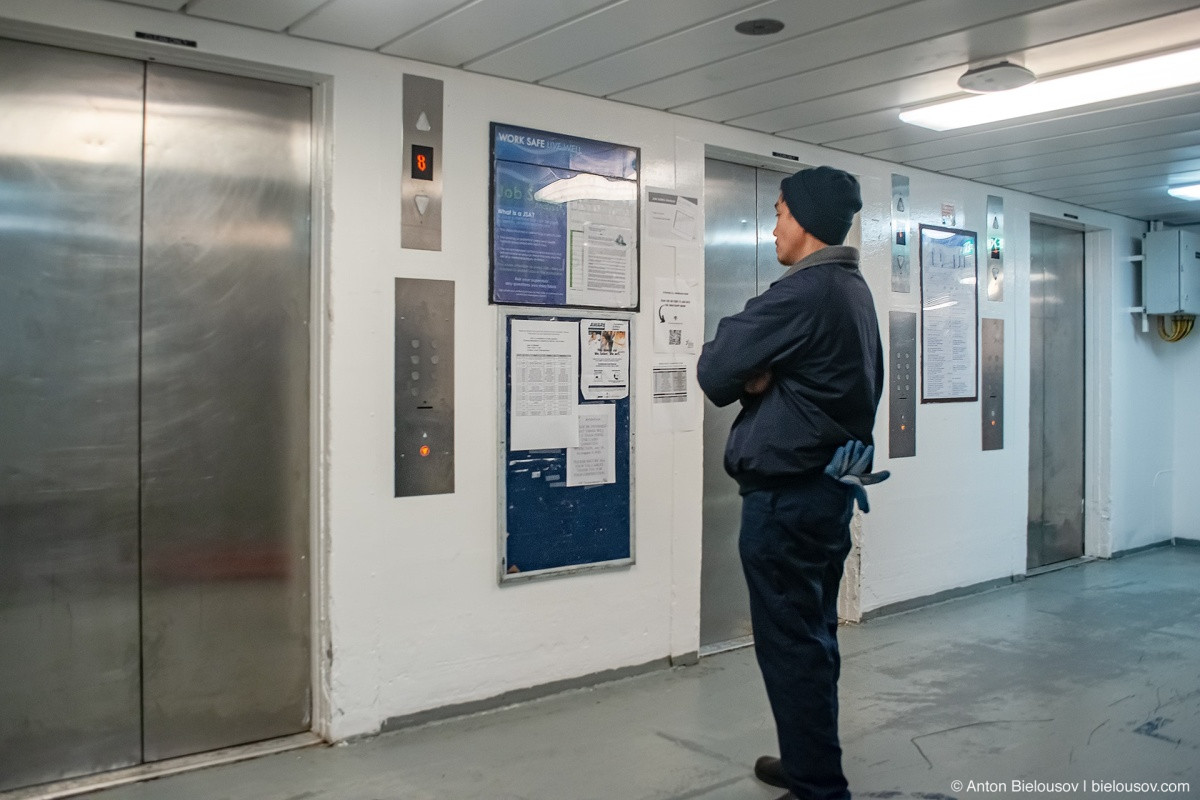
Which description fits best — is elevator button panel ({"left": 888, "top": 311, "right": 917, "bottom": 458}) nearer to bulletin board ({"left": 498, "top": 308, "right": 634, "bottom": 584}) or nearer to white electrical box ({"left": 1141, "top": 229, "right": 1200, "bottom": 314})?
bulletin board ({"left": 498, "top": 308, "right": 634, "bottom": 584})

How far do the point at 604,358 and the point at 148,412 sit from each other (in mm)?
1739

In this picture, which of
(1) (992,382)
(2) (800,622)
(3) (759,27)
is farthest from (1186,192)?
(2) (800,622)

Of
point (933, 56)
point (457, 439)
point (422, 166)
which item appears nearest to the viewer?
point (933, 56)

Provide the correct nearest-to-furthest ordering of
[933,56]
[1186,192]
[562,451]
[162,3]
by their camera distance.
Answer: [162,3], [933,56], [562,451], [1186,192]

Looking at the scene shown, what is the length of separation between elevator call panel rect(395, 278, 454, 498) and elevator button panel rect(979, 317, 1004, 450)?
3.65 meters

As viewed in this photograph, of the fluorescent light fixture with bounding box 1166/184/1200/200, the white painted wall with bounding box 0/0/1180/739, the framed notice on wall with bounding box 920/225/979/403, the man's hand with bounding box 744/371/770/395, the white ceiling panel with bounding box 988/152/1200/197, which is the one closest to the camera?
the man's hand with bounding box 744/371/770/395

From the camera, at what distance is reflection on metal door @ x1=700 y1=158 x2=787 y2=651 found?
4719 millimetres

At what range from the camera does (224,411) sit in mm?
3348

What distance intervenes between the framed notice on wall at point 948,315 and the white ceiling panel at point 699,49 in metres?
2.19

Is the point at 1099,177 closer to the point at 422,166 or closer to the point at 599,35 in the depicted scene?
the point at 599,35

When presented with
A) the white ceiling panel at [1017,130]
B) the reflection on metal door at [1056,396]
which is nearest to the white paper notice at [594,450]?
the white ceiling panel at [1017,130]

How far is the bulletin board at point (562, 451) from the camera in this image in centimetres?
382

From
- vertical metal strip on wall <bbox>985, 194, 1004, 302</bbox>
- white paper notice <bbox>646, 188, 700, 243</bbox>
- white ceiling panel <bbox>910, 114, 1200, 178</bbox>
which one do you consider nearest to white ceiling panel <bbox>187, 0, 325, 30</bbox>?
white paper notice <bbox>646, 188, 700, 243</bbox>

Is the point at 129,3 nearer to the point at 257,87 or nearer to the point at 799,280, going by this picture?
the point at 257,87
